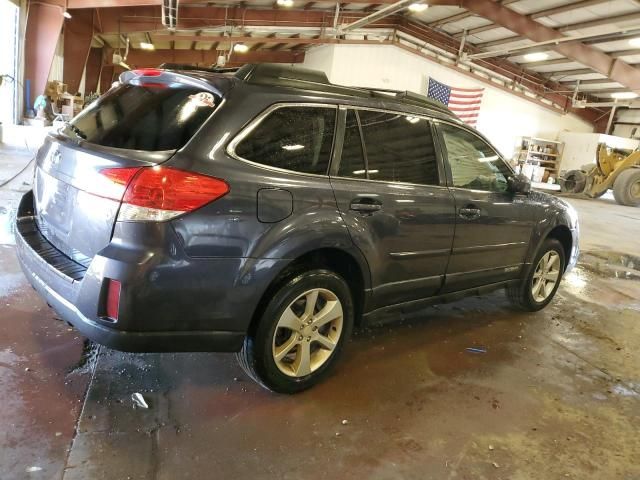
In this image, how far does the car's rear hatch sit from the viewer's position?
2.12 metres

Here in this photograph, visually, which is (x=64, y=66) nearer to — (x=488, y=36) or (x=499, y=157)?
(x=488, y=36)

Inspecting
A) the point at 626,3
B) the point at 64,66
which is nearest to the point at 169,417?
the point at 626,3

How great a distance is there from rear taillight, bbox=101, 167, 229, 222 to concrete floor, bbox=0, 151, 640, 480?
99cm

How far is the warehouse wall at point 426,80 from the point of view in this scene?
17.8 metres

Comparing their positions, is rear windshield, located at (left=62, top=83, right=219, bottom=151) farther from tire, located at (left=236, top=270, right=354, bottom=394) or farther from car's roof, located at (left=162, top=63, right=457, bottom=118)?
tire, located at (left=236, top=270, right=354, bottom=394)

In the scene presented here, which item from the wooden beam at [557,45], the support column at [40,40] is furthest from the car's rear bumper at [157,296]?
the wooden beam at [557,45]

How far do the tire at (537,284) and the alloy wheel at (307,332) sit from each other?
1985 millimetres

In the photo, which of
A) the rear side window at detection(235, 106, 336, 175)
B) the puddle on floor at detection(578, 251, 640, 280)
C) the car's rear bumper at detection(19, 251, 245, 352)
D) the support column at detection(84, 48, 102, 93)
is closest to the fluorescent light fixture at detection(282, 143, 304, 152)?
the rear side window at detection(235, 106, 336, 175)

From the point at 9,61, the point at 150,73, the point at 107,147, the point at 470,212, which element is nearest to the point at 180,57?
the point at 9,61

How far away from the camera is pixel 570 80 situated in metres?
19.9

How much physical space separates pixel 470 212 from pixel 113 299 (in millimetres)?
2300

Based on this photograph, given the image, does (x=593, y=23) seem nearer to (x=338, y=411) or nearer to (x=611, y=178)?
(x=611, y=178)

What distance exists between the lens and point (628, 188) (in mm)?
15055

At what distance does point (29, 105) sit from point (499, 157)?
12117mm
